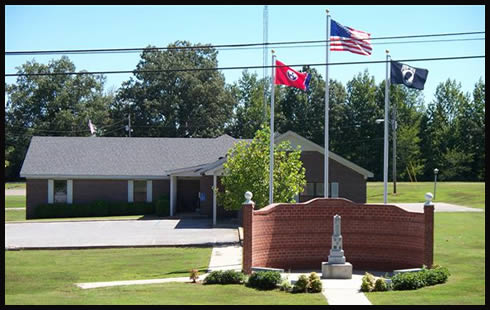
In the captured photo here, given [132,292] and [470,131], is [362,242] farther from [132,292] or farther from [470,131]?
[470,131]

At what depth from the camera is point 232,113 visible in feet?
289

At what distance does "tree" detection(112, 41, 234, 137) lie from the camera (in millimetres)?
85125

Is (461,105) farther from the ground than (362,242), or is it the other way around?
(461,105)

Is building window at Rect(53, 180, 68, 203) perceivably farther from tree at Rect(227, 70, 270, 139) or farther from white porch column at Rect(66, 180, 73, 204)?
tree at Rect(227, 70, 270, 139)

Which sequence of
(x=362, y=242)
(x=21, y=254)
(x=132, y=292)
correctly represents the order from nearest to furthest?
(x=132, y=292), (x=362, y=242), (x=21, y=254)

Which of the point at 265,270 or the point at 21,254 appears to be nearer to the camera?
the point at 265,270

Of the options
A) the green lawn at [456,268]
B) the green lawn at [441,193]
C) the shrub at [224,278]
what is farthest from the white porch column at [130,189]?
the shrub at [224,278]

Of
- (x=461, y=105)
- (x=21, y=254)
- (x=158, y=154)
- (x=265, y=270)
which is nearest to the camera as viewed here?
(x=265, y=270)

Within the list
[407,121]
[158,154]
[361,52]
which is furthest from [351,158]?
[361,52]

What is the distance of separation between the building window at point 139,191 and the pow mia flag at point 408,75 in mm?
26115

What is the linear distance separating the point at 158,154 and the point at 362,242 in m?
28.5

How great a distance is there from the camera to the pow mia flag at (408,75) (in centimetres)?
2534

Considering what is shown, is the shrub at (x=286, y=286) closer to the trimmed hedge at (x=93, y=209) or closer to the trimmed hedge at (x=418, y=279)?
the trimmed hedge at (x=418, y=279)

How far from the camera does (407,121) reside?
82.9 meters
